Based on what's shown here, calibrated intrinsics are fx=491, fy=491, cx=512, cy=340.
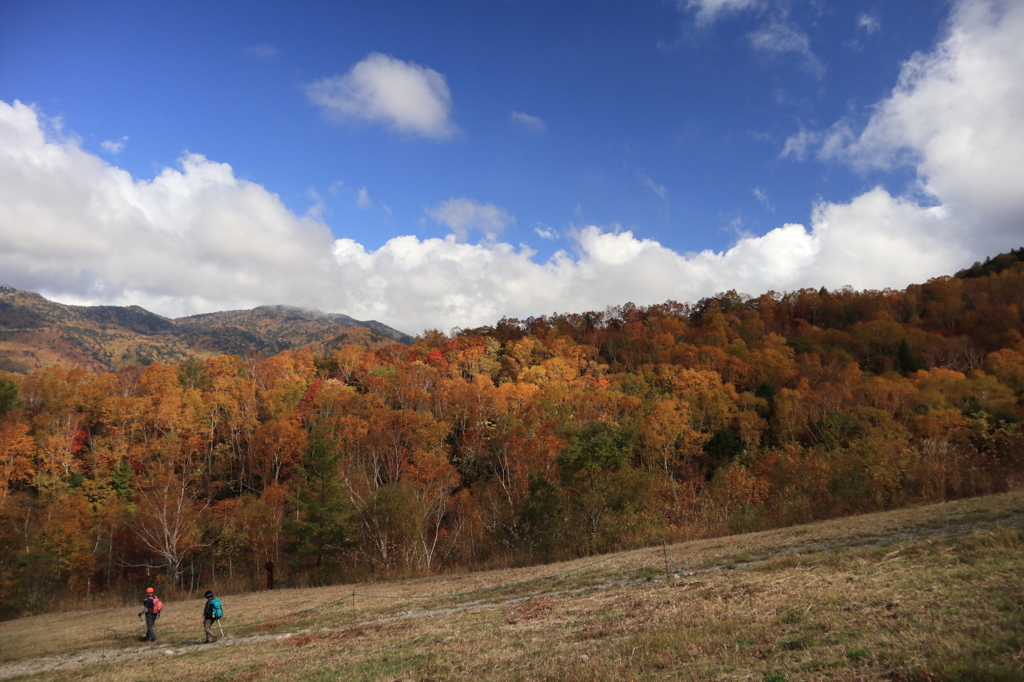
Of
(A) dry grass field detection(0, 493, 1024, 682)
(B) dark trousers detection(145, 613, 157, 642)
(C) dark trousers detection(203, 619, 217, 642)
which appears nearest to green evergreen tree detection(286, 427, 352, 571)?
(A) dry grass field detection(0, 493, 1024, 682)

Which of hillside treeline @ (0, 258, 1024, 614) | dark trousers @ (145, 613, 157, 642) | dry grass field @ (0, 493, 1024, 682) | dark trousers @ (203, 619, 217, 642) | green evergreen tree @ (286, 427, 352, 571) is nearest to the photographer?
dry grass field @ (0, 493, 1024, 682)

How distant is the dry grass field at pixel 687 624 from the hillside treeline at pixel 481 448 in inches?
305

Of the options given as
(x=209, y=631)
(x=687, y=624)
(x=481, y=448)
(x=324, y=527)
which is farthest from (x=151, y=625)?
(x=481, y=448)

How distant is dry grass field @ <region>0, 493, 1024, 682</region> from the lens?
5969mm

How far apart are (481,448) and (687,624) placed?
57275mm

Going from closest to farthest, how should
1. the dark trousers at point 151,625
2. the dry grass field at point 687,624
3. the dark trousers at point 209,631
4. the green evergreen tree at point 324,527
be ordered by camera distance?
the dry grass field at point 687,624 < the dark trousers at point 209,631 < the dark trousers at point 151,625 < the green evergreen tree at point 324,527

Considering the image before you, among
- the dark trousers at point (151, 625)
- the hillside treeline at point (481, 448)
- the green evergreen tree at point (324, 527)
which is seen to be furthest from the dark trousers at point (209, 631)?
the green evergreen tree at point (324, 527)

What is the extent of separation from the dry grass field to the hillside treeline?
774 centimetres

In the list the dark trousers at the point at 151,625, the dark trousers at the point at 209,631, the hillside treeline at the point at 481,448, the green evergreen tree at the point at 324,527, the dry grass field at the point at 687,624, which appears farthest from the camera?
the green evergreen tree at the point at 324,527

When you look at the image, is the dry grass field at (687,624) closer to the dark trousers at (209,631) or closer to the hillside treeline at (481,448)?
the dark trousers at (209,631)

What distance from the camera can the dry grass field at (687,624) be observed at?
597 centimetres

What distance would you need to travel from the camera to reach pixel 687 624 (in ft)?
27.6

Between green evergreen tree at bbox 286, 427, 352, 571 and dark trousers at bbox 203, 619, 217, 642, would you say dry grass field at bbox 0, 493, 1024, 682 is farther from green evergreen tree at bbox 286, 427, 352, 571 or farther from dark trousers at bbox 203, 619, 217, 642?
green evergreen tree at bbox 286, 427, 352, 571

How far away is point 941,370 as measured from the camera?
3088 inches
